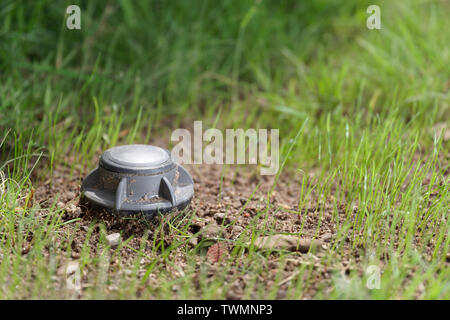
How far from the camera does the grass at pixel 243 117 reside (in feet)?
5.48

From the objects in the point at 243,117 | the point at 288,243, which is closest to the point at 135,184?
the point at 288,243

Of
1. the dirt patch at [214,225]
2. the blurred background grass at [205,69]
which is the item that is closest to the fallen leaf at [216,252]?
the dirt patch at [214,225]

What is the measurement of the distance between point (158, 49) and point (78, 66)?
445mm

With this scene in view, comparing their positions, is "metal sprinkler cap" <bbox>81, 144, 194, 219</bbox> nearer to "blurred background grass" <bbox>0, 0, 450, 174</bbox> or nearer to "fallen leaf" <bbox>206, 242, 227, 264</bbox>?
"fallen leaf" <bbox>206, 242, 227, 264</bbox>

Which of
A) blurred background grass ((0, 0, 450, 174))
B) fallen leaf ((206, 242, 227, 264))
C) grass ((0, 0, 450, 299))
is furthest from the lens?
blurred background grass ((0, 0, 450, 174))

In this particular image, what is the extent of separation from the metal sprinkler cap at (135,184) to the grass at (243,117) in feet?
0.28

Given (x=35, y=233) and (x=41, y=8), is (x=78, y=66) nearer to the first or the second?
(x=41, y=8)

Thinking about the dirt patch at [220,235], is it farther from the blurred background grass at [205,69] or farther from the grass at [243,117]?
the blurred background grass at [205,69]

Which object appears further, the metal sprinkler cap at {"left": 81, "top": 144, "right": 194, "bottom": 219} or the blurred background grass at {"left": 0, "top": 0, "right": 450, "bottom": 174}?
the blurred background grass at {"left": 0, "top": 0, "right": 450, "bottom": 174}

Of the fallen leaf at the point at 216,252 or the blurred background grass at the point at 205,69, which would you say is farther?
the blurred background grass at the point at 205,69

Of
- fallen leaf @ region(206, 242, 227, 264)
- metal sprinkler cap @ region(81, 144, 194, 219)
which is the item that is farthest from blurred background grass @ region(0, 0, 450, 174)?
fallen leaf @ region(206, 242, 227, 264)

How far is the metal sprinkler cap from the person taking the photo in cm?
Answer: 185

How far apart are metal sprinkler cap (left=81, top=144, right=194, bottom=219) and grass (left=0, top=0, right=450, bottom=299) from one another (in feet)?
0.28

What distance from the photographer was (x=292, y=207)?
2.17 meters
